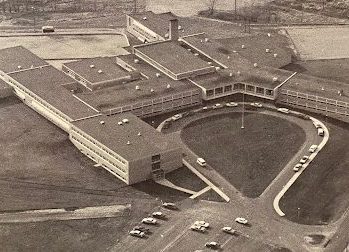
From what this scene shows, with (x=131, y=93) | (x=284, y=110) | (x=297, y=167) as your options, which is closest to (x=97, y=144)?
(x=131, y=93)

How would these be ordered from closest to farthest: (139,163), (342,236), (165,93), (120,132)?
1. (342,236)
2. (139,163)
3. (120,132)
4. (165,93)

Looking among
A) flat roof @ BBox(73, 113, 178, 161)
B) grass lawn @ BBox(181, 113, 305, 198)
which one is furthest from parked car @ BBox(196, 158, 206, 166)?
flat roof @ BBox(73, 113, 178, 161)

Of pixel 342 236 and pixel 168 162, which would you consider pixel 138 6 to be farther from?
pixel 342 236

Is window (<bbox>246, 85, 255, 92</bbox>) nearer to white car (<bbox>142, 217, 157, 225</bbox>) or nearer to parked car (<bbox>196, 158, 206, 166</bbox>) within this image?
parked car (<bbox>196, 158, 206, 166</bbox>)

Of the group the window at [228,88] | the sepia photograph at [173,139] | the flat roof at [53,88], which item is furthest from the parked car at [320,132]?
the flat roof at [53,88]

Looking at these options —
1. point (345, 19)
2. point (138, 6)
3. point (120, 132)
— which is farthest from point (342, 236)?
point (138, 6)

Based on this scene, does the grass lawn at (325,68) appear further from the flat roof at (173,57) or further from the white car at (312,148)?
the white car at (312,148)

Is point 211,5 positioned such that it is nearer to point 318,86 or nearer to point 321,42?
point 321,42
